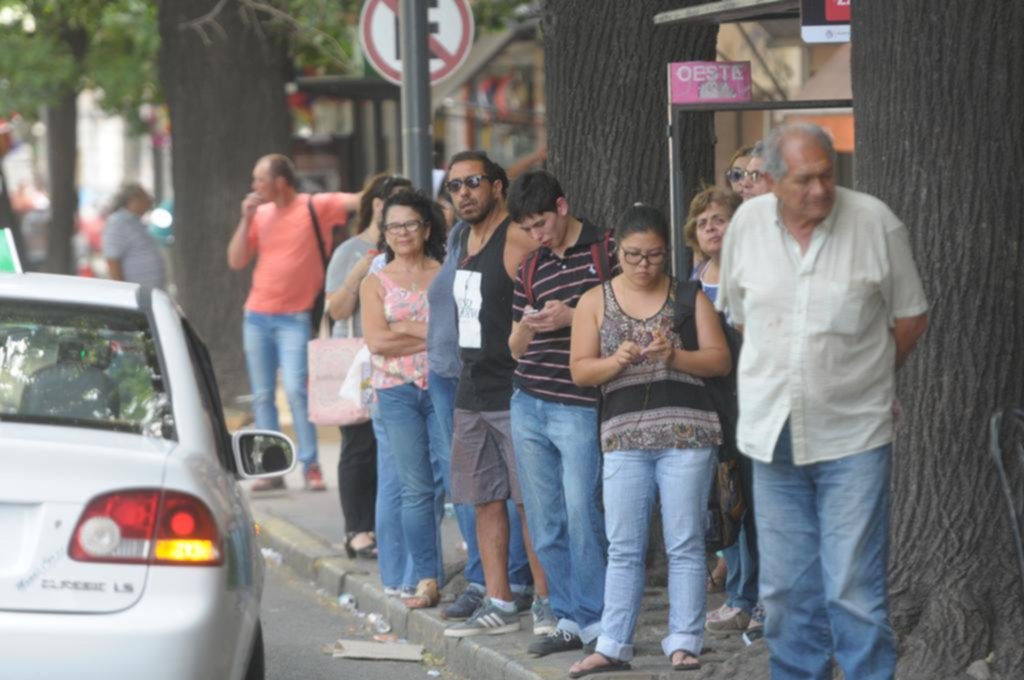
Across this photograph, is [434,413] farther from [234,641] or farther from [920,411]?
[234,641]

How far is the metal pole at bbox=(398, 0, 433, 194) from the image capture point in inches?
430

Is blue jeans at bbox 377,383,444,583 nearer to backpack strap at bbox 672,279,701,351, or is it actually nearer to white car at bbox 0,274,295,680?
backpack strap at bbox 672,279,701,351

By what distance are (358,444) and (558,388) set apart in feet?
10.2

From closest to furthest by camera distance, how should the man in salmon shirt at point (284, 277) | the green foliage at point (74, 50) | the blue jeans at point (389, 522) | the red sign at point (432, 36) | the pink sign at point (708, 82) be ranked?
the pink sign at point (708, 82) < the blue jeans at point (389, 522) < the red sign at point (432, 36) < the man in salmon shirt at point (284, 277) < the green foliage at point (74, 50)

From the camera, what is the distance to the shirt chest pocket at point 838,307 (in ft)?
18.2

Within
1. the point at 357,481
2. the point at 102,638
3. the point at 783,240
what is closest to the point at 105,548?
the point at 102,638

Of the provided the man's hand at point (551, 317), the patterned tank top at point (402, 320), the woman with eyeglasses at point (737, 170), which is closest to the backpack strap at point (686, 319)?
the man's hand at point (551, 317)

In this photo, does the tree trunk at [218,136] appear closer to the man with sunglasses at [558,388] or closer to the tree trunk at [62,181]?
the man with sunglasses at [558,388]

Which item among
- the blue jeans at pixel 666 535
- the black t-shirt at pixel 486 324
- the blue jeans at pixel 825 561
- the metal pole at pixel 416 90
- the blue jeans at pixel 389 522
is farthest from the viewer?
the metal pole at pixel 416 90

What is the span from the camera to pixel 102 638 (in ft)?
16.3

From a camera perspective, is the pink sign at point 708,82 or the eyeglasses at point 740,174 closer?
the eyeglasses at point 740,174

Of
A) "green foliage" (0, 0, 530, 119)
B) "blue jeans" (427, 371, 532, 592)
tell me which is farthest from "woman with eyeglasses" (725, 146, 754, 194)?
"green foliage" (0, 0, 530, 119)

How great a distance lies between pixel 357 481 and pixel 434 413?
1.65 m

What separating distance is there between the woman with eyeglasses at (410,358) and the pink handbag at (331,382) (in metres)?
1.06
